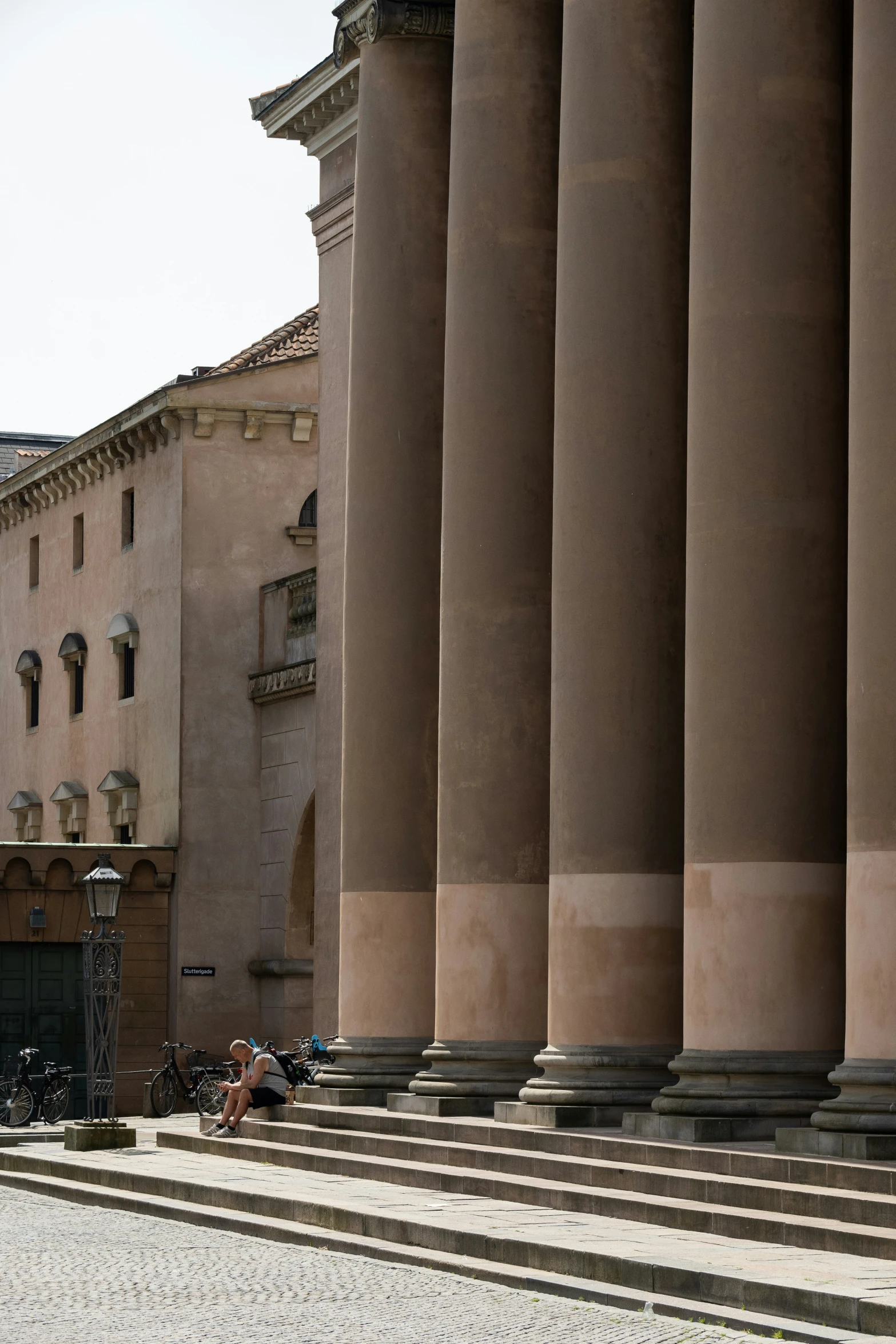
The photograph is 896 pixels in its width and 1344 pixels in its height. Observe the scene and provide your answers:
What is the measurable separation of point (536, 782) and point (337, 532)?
50.2ft

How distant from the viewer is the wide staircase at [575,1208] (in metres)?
14.0

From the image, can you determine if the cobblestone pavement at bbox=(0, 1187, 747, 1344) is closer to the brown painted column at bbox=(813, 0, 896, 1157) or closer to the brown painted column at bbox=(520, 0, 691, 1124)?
the brown painted column at bbox=(813, 0, 896, 1157)

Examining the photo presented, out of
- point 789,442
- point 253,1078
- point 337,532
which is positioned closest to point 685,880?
point 789,442

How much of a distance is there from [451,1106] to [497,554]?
17.9ft

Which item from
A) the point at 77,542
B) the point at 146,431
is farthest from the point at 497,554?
the point at 77,542

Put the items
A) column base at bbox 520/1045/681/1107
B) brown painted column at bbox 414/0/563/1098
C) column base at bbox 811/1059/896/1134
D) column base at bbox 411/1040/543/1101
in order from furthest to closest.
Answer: brown painted column at bbox 414/0/563/1098 → column base at bbox 411/1040/543/1101 → column base at bbox 520/1045/681/1107 → column base at bbox 811/1059/896/1134

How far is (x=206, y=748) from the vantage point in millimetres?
46219

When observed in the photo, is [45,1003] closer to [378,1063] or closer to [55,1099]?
[55,1099]

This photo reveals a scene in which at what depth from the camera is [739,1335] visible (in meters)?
13.2

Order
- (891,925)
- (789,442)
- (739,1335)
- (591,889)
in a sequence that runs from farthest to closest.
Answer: (591,889), (789,442), (891,925), (739,1335)

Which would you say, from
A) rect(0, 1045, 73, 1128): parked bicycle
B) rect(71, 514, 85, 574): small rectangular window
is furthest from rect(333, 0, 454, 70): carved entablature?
rect(71, 514, 85, 574): small rectangular window

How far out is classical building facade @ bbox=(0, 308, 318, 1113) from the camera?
148ft

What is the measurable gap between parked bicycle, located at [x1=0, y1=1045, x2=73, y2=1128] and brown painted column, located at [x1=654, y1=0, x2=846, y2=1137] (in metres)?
20.6

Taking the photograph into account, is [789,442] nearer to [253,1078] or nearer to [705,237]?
[705,237]
